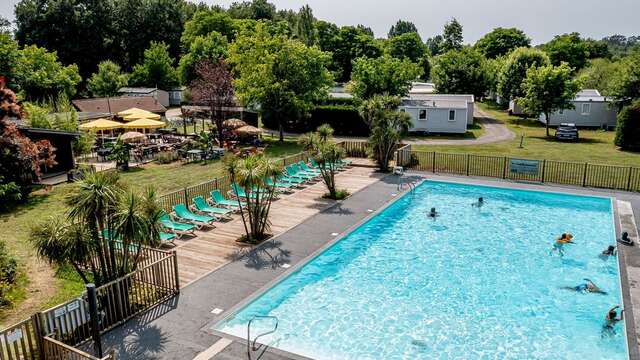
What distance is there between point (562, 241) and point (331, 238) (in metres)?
8.47

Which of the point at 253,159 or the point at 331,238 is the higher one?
the point at 253,159

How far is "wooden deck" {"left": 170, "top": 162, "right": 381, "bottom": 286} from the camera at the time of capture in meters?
14.1

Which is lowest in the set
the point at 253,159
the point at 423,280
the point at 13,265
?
the point at 423,280

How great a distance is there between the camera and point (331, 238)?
54.1 ft

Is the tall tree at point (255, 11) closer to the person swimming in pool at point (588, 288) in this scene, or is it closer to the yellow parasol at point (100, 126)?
the yellow parasol at point (100, 126)

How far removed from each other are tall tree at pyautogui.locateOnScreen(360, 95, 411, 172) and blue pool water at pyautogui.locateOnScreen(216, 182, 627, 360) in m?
5.89

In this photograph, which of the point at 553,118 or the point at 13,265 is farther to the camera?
the point at 553,118

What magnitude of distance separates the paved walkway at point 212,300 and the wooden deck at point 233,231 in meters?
0.46

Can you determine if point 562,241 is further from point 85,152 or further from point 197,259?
point 85,152

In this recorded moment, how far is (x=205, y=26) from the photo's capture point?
74.8 m

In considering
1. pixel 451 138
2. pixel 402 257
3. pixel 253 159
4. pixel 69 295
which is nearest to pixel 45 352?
pixel 69 295

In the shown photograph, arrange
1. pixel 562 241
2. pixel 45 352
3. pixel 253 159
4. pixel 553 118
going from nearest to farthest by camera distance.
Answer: pixel 45 352
pixel 253 159
pixel 562 241
pixel 553 118

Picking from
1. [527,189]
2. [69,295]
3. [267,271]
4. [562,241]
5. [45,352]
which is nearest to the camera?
[45,352]

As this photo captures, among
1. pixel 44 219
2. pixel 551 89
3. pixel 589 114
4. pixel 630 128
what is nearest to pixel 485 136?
pixel 551 89
